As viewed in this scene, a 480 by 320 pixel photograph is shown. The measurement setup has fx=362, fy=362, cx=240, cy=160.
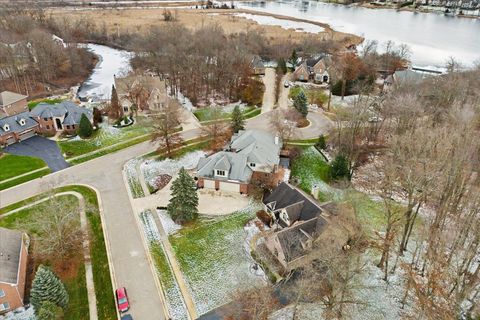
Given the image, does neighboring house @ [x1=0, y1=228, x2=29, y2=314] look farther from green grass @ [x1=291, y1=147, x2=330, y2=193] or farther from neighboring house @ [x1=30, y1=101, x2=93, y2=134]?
green grass @ [x1=291, y1=147, x2=330, y2=193]

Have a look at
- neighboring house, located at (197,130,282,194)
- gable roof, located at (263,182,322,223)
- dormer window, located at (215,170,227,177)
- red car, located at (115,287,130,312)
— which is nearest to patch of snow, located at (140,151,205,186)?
neighboring house, located at (197,130,282,194)

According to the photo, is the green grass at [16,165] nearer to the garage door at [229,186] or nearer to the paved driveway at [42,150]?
the paved driveway at [42,150]

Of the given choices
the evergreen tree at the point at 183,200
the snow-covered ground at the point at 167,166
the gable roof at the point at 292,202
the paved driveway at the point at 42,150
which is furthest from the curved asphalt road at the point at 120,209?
the gable roof at the point at 292,202

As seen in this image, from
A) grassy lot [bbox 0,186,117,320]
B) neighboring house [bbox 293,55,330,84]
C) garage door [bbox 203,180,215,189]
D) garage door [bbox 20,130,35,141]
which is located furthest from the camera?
neighboring house [bbox 293,55,330,84]

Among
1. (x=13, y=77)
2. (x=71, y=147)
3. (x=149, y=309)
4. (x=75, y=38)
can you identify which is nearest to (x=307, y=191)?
(x=149, y=309)

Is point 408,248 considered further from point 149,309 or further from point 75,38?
point 75,38
